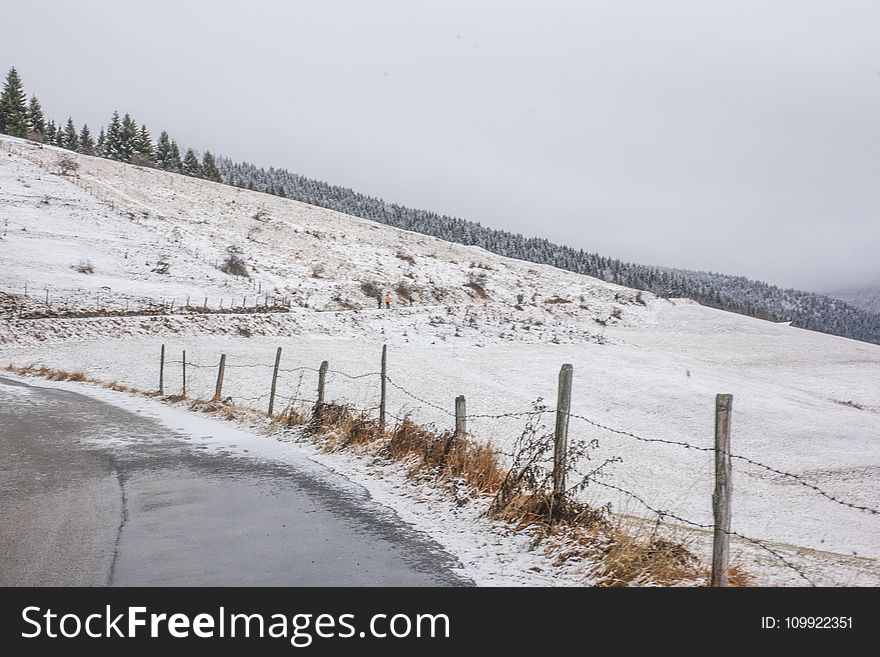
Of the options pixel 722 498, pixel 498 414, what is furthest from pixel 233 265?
pixel 722 498

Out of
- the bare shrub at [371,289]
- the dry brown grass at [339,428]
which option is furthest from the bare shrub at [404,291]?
the dry brown grass at [339,428]

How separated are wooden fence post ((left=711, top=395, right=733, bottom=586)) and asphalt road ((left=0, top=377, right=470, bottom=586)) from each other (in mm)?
2162

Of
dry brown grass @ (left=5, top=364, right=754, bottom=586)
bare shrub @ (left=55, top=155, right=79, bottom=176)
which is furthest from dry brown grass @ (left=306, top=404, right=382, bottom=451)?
bare shrub @ (left=55, top=155, right=79, bottom=176)

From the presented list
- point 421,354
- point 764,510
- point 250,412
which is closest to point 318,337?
point 421,354

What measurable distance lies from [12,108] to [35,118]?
420 inches

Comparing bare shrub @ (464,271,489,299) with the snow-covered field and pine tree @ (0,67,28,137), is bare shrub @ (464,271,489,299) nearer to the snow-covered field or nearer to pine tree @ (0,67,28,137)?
the snow-covered field

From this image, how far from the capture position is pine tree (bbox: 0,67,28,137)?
80188 millimetres

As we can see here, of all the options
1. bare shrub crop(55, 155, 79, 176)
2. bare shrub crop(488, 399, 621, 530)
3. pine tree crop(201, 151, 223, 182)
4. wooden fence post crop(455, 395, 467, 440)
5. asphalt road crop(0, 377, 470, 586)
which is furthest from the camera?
pine tree crop(201, 151, 223, 182)

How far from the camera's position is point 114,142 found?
94188 millimetres

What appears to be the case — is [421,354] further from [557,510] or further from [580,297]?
[580,297]

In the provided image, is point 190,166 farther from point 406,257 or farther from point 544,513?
point 544,513

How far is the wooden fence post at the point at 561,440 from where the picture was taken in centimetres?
648

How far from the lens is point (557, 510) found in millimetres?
6402
